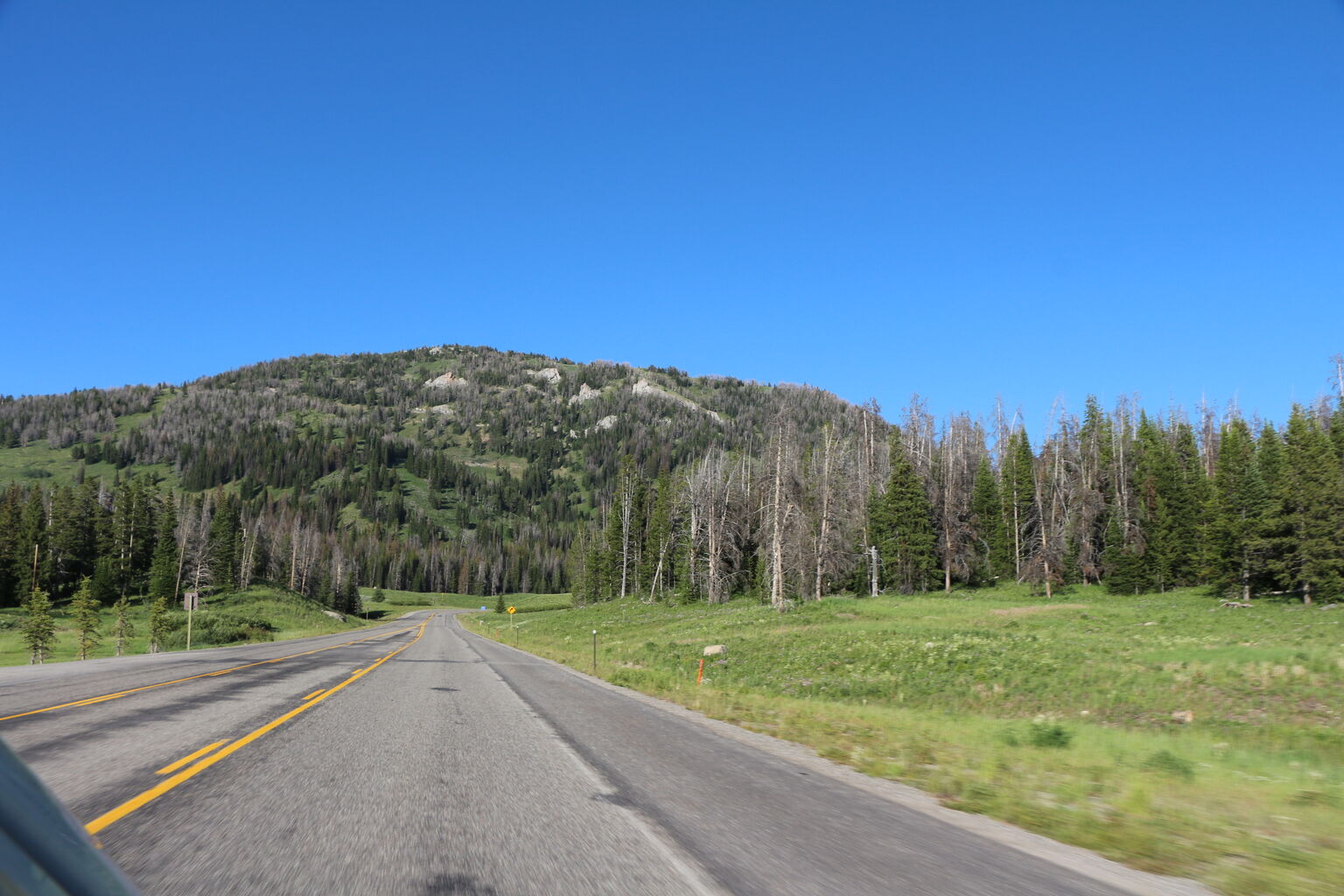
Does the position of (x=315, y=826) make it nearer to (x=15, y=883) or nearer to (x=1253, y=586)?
(x=15, y=883)

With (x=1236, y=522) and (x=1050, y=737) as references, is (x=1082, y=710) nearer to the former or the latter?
(x=1050, y=737)

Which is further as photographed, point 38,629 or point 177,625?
point 177,625

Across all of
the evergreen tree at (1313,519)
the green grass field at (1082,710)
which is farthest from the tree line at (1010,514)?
the green grass field at (1082,710)

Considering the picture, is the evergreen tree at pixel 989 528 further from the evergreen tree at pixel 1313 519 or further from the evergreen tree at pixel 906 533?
the evergreen tree at pixel 1313 519

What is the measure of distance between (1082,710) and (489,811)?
17.5 meters

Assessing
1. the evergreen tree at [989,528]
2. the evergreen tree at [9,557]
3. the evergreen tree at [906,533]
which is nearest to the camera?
the evergreen tree at [906,533]

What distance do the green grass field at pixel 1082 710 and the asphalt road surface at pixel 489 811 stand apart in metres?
0.99

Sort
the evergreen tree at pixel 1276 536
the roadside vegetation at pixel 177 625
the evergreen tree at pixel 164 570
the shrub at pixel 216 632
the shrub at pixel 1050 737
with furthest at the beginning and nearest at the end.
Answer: the evergreen tree at pixel 164 570 → the evergreen tree at pixel 1276 536 → the shrub at pixel 216 632 → the roadside vegetation at pixel 177 625 → the shrub at pixel 1050 737

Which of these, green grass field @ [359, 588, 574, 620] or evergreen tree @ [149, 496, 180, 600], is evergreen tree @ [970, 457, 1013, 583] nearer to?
green grass field @ [359, 588, 574, 620]

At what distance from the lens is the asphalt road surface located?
4.52 metres

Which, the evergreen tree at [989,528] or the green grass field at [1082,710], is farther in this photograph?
the evergreen tree at [989,528]

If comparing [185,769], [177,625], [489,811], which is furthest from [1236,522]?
[177,625]

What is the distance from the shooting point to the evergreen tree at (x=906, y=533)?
6538 cm

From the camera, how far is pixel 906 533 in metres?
65.7
